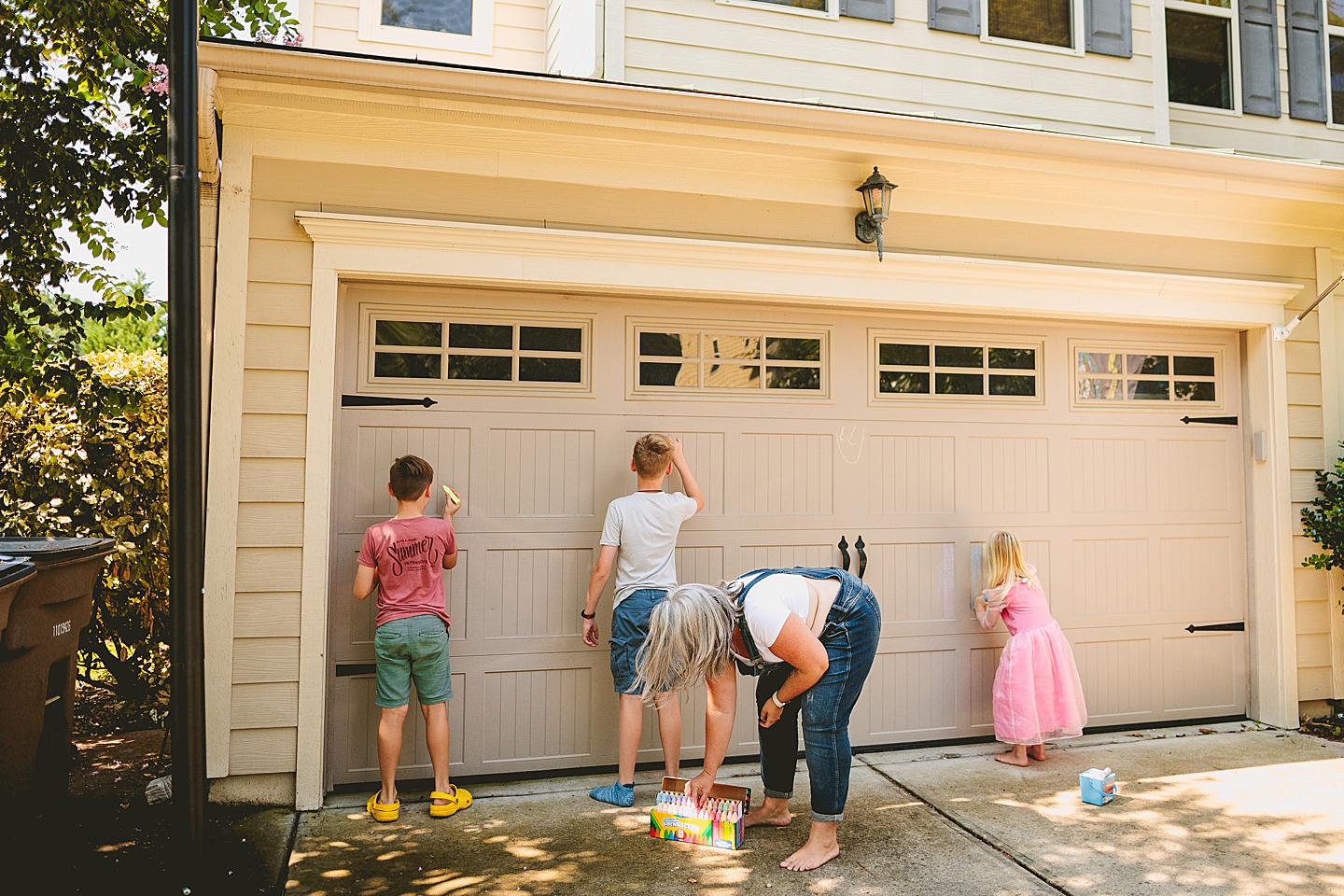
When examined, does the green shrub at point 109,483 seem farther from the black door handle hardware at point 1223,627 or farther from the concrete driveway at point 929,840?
the black door handle hardware at point 1223,627

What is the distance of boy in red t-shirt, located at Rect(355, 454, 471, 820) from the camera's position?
3.69 m

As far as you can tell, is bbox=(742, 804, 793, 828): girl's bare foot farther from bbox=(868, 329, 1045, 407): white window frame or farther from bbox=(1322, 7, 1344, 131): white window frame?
bbox=(1322, 7, 1344, 131): white window frame

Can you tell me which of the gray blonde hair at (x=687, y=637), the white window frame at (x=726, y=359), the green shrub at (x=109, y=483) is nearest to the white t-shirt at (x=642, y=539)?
the white window frame at (x=726, y=359)

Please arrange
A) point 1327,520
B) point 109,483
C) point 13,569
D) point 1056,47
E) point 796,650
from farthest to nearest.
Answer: point 1056,47
point 1327,520
point 109,483
point 13,569
point 796,650

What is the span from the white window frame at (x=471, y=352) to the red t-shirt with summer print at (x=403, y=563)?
0.73 metres

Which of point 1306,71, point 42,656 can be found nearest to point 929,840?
point 42,656

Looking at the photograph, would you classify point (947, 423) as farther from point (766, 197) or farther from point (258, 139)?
point (258, 139)

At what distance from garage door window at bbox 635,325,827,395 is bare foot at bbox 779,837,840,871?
85.4 inches

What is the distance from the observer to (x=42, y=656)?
3.46m

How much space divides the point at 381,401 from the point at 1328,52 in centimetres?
672

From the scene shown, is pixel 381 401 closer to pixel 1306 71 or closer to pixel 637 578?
pixel 637 578

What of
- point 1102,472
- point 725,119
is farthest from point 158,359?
point 1102,472

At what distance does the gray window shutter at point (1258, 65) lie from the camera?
603cm

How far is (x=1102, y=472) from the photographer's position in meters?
5.05
